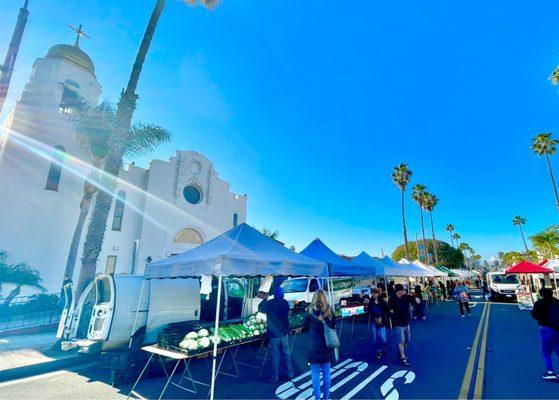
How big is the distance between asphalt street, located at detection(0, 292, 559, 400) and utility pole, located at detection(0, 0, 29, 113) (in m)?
7.15

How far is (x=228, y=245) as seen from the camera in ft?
20.6

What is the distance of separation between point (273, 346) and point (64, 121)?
19679 mm

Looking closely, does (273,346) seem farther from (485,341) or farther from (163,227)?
(163,227)

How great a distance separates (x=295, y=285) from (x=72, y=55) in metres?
21.3

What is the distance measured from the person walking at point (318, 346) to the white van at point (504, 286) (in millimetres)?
28729

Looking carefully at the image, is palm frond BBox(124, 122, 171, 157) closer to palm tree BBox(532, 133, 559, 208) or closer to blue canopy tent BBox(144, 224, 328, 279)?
blue canopy tent BBox(144, 224, 328, 279)

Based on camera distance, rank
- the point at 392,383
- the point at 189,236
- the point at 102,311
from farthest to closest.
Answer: the point at 189,236
the point at 102,311
the point at 392,383

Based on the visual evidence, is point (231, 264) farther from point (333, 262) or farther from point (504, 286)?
point (504, 286)

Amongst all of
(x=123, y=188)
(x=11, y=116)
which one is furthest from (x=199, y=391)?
(x=11, y=116)

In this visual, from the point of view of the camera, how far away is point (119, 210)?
19.9m

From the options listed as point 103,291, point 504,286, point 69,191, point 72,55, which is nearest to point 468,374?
point 103,291

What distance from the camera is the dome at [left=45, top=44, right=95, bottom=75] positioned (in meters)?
19.4

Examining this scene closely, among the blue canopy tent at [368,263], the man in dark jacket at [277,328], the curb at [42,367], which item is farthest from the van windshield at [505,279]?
the curb at [42,367]

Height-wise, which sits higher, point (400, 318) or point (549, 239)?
point (549, 239)
